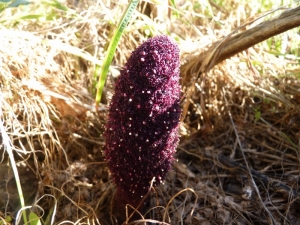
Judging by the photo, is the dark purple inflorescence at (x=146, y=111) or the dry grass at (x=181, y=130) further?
the dry grass at (x=181, y=130)

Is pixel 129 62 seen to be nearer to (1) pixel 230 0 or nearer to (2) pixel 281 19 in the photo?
(2) pixel 281 19

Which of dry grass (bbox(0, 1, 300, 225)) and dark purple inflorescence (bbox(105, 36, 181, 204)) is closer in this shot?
dark purple inflorescence (bbox(105, 36, 181, 204))

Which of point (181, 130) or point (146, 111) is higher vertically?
point (146, 111)

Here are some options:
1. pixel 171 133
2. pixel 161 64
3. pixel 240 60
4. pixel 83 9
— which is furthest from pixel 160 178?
pixel 83 9

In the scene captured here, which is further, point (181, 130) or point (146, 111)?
point (181, 130)
